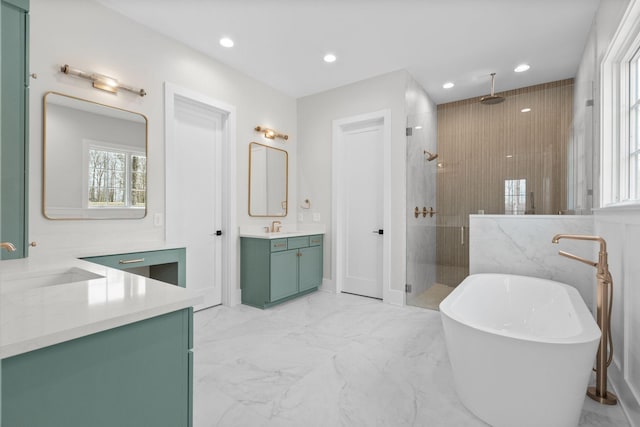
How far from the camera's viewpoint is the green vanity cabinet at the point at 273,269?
3334 mm

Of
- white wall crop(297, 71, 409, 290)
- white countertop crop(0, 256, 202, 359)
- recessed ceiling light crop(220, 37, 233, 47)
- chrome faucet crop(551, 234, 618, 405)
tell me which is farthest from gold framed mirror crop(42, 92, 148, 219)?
chrome faucet crop(551, 234, 618, 405)

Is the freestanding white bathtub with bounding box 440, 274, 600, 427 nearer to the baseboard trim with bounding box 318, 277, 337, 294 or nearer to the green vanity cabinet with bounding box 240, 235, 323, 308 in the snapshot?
the green vanity cabinet with bounding box 240, 235, 323, 308

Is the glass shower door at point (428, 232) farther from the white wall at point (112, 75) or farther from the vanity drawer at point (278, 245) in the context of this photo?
the white wall at point (112, 75)

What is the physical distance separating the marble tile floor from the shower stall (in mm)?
717

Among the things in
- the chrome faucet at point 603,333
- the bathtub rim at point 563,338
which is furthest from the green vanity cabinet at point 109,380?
the chrome faucet at point 603,333

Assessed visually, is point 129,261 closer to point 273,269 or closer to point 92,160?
point 92,160

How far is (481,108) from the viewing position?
3395 mm

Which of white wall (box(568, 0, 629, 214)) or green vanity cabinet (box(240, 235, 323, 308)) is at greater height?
white wall (box(568, 0, 629, 214))

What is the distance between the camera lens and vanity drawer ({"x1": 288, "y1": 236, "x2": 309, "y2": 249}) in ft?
11.8

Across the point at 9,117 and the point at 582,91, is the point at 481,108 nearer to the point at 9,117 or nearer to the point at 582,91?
the point at 582,91

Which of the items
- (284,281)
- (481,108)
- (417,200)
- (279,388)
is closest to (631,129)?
(481,108)

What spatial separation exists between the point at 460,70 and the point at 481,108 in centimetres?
56

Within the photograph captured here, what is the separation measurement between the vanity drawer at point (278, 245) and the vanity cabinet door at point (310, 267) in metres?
0.32

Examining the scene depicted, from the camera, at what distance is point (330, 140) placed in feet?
13.4
